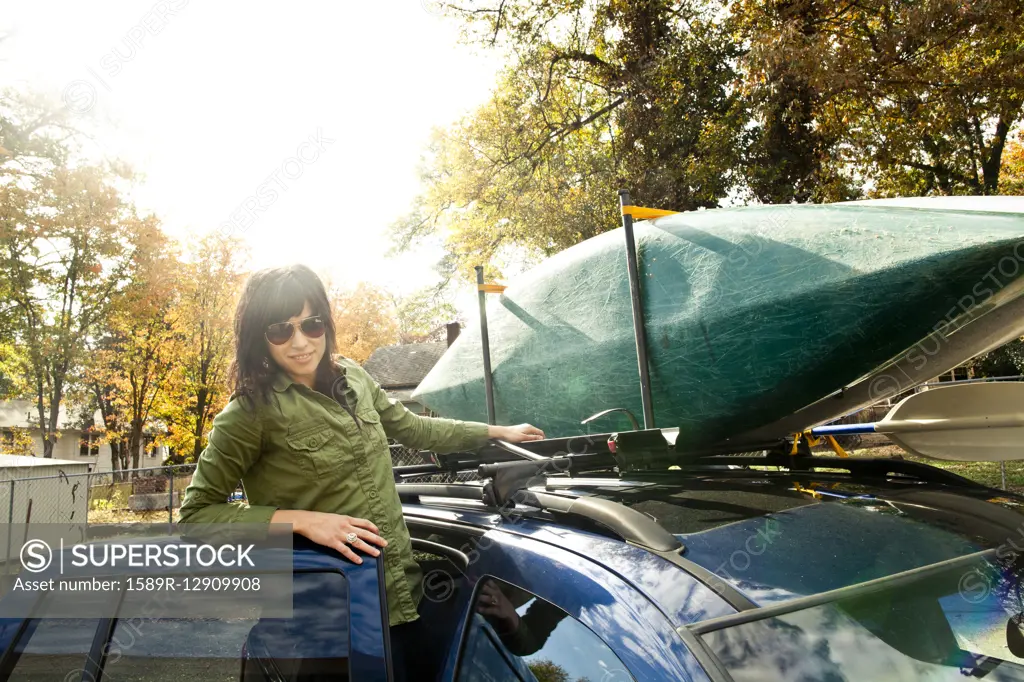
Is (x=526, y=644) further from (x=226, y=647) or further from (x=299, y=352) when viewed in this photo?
(x=299, y=352)

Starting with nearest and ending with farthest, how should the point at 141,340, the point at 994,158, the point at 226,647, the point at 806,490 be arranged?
the point at 226,647, the point at 806,490, the point at 994,158, the point at 141,340

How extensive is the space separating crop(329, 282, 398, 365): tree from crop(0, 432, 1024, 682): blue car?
74.9ft

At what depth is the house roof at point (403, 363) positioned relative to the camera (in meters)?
36.6

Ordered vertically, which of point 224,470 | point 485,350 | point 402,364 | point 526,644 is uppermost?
point 402,364

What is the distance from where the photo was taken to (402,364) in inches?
1503

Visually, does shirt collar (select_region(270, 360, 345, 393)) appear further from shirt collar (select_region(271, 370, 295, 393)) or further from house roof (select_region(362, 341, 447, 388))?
house roof (select_region(362, 341, 447, 388))

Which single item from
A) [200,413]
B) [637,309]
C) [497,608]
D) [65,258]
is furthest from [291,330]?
[200,413]

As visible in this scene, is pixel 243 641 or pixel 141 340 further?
pixel 141 340

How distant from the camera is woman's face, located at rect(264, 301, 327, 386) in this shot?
2.04 meters

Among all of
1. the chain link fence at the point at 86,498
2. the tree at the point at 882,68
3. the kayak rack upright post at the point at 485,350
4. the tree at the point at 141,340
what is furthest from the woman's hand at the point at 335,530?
the tree at the point at 141,340

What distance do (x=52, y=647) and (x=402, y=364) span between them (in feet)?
120

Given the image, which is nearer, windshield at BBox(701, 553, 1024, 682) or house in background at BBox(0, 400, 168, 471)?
windshield at BBox(701, 553, 1024, 682)

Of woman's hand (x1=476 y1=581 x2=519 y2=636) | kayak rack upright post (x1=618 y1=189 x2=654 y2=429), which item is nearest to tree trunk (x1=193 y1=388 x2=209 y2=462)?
kayak rack upright post (x1=618 y1=189 x2=654 y2=429)

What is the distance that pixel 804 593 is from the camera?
138cm
